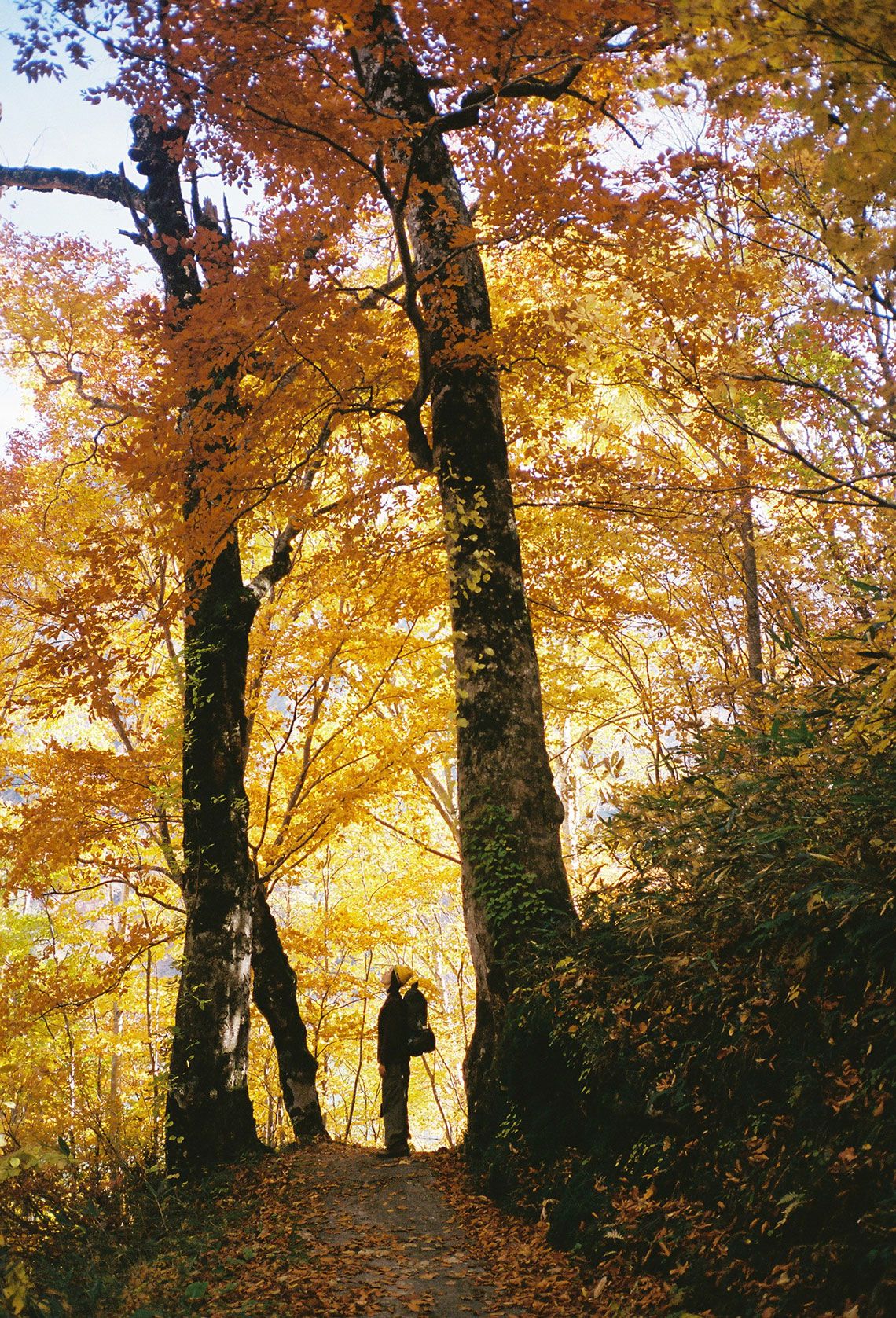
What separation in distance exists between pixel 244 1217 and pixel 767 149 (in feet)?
21.8

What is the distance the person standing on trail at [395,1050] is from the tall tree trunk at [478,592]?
2.29 m

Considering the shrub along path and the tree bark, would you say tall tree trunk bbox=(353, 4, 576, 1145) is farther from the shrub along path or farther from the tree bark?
the tree bark

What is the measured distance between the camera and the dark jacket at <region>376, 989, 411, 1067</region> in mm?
8164

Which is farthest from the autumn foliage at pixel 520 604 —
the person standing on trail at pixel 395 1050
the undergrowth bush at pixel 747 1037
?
the person standing on trail at pixel 395 1050

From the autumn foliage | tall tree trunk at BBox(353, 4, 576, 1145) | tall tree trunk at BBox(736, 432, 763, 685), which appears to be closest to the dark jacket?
the autumn foliage

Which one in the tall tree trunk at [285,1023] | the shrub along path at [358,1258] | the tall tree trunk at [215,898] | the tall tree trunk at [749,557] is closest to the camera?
the shrub along path at [358,1258]

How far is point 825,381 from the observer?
29.6 ft

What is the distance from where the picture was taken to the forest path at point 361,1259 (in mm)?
3941

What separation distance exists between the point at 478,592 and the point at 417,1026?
439 centimetres

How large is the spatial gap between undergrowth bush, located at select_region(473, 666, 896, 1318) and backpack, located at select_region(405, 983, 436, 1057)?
3.11 meters

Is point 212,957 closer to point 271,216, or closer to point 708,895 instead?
point 708,895

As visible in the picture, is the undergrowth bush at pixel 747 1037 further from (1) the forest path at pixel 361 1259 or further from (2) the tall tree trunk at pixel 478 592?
(2) the tall tree trunk at pixel 478 592

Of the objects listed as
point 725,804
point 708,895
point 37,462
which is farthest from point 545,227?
point 37,462

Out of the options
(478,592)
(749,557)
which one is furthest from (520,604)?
(749,557)
